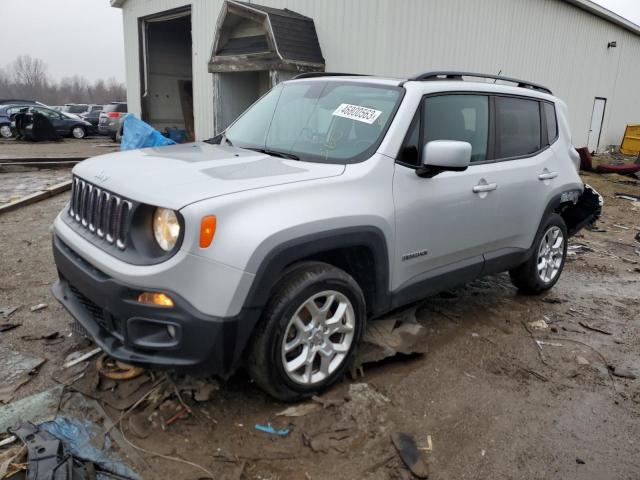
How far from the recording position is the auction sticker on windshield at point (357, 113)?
341 cm

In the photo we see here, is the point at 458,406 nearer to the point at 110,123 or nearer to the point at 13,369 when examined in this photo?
the point at 13,369

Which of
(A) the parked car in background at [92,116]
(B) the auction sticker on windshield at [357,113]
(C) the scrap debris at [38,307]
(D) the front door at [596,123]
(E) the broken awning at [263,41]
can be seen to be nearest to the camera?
(B) the auction sticker on windshield at [357,113]

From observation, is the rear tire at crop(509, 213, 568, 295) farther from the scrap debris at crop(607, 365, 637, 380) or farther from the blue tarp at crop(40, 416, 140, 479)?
the blue tarp at crop(40, 416, 140, 479)

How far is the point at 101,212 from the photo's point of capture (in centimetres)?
286

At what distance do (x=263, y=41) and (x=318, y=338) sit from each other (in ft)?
29.3

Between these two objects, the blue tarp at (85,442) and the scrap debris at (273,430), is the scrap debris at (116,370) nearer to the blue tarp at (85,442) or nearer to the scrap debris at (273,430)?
the blue tarp at (85,442)

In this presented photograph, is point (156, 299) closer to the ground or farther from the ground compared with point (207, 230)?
closer to the ground

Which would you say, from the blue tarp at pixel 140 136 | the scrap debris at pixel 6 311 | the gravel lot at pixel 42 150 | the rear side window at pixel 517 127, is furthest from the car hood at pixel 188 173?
the gravel lot at pixel 42 150

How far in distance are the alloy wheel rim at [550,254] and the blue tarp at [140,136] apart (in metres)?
5.55

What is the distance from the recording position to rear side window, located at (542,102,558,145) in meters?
4.67

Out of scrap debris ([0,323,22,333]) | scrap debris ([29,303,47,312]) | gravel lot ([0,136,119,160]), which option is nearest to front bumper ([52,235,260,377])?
scrap debris ([0,323,22,333])

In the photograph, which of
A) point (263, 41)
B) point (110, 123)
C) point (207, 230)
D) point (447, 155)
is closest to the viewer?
point (207, 230)

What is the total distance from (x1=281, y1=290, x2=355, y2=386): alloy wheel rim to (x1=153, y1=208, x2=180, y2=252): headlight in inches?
29.6

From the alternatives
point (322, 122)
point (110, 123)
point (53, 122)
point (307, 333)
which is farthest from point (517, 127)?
point (53, 122)
